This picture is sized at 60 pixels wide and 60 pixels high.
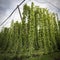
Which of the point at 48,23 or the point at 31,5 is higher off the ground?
the point at 31,5

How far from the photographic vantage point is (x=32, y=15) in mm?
4367

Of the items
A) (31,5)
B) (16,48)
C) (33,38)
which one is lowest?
(16,48)

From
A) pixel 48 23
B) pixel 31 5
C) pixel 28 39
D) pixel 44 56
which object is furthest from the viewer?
pixel 48 23

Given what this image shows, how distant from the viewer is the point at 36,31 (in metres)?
4.41

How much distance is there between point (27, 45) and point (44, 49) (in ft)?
2.13

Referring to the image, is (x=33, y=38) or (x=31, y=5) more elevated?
(x=31, y=5)

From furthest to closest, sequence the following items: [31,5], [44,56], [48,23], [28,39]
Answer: [48,23]
[31,5]
[44,56]
[28,39]

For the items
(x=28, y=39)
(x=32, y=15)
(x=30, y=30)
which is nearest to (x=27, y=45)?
(x=28, y=39)

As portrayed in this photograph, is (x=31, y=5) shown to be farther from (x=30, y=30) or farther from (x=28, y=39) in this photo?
(x=28, y=39)

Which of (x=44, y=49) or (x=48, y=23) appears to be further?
(x=48, y=23)

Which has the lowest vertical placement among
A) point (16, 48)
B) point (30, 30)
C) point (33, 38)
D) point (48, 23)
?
point (16, 48)

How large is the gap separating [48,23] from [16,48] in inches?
60.7

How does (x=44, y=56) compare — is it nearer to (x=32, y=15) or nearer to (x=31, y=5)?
(x=32, y=15)

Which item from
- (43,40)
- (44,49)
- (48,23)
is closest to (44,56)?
(44,49)
